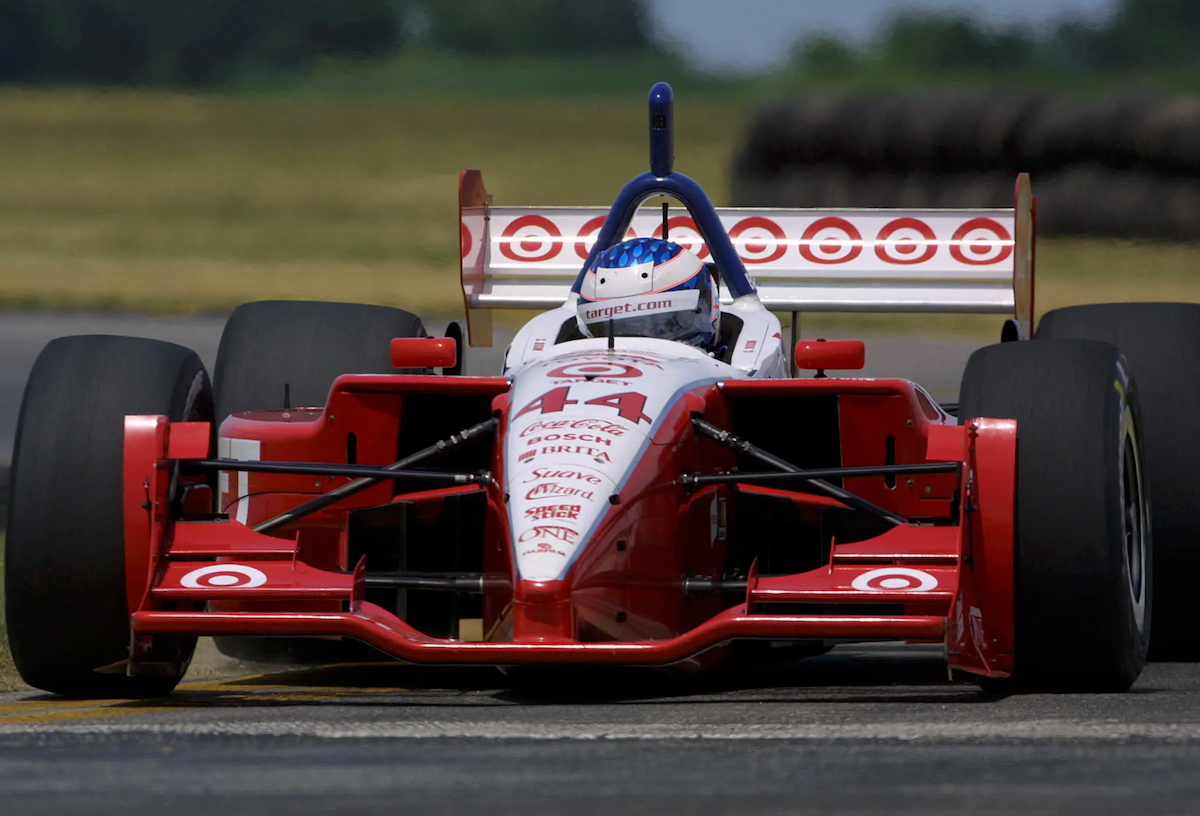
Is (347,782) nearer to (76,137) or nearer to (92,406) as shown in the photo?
(92,406)

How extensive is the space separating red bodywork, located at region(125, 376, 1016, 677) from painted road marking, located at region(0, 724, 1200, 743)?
444 millimetres

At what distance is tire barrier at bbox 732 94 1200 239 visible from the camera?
17812 mm

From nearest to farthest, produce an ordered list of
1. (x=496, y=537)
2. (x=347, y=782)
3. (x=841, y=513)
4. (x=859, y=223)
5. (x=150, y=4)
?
(x=347, y=782), (x=496, y=537), (x=841, y=513), (x=859, y=223), (x=150, y=4)

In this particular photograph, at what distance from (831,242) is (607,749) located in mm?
4868

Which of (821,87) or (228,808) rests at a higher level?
(821,87)

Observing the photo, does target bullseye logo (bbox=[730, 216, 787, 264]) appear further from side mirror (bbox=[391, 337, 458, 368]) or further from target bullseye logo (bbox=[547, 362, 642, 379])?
target bullseye logo (bbox=[547, 362, 642, 379])

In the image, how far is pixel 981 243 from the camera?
859 centimetres

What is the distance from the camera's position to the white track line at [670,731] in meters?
4.29

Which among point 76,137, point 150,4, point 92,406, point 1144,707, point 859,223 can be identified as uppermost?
point 150,4

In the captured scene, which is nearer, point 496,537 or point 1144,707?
point 1144,707

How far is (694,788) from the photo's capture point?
3.65 meters

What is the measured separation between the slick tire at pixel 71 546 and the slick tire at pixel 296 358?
153cm

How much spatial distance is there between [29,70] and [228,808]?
17.4 meters

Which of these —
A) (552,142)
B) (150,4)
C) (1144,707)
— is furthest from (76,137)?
(1144,707)
